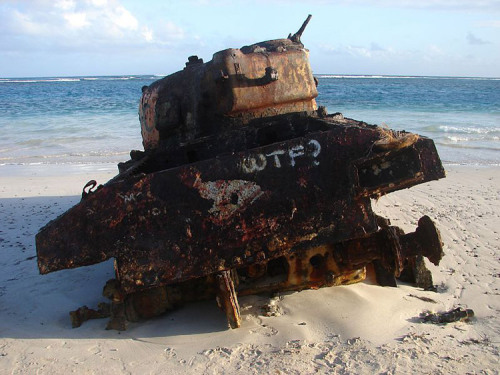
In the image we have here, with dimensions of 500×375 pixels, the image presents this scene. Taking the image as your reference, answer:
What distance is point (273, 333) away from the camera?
132 inches

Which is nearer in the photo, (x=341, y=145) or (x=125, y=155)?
(x=341, y=145)

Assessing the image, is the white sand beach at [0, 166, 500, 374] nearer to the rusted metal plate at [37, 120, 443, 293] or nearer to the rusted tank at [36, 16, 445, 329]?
the rusted tank at [36, 16, 445, 329]

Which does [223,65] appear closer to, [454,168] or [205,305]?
[205,305]

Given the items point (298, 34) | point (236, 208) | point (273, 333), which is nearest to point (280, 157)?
point (236, 208)

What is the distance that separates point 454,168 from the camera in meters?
9.91

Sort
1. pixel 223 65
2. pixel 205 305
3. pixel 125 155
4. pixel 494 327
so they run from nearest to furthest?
pixel 494 327 → pixel 205 305 → pixel 223 65 → pixel 125 155

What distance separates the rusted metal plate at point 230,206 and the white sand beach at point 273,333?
53 cm

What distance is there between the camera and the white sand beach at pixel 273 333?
3.03 m

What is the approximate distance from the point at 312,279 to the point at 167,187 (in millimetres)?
1189

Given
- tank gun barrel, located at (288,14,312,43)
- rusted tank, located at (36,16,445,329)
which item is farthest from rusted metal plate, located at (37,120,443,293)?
tank gun barrel, located at (288,14,312,43)

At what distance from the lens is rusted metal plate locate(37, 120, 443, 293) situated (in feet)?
10.1

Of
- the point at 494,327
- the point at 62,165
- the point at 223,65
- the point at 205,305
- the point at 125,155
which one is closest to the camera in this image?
the point at 494,327

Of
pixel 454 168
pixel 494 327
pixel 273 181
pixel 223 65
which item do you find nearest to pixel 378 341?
pixel 494 327

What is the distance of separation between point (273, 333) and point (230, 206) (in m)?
0.92
